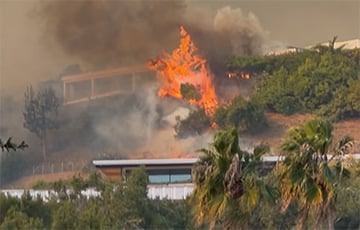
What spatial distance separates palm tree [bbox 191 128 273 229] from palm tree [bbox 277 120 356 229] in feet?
2.08

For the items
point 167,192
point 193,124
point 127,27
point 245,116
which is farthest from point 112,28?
point 167,192

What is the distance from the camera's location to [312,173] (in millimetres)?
23000

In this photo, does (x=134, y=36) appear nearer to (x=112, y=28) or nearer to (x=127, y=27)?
(x=127, y=27)

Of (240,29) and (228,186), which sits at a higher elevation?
(240,29)

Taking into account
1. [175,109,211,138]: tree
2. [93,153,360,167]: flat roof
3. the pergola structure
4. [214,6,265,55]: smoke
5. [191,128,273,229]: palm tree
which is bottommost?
[191,128,273,229]: palm tree

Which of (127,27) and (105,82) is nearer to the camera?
(105,82)

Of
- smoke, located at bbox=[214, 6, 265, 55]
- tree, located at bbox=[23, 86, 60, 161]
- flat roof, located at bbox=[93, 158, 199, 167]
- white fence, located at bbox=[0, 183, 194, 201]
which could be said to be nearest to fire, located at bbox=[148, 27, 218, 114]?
smoke, located at bbox=[214, 6, 265, 55]

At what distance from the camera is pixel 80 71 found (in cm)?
6425

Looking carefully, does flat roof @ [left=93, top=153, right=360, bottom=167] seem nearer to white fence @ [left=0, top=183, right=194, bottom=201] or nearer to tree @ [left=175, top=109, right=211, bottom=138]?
tree @ [left=175, top=109, right=211, bottom=138]

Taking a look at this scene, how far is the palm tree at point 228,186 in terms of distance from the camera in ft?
73.0

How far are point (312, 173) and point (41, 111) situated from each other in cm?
4197

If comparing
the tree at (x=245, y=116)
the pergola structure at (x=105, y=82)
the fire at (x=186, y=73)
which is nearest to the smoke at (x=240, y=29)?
the fire at (x=186, y=73)

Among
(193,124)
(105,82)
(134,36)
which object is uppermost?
(134,36)

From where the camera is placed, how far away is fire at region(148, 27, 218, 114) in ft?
211
